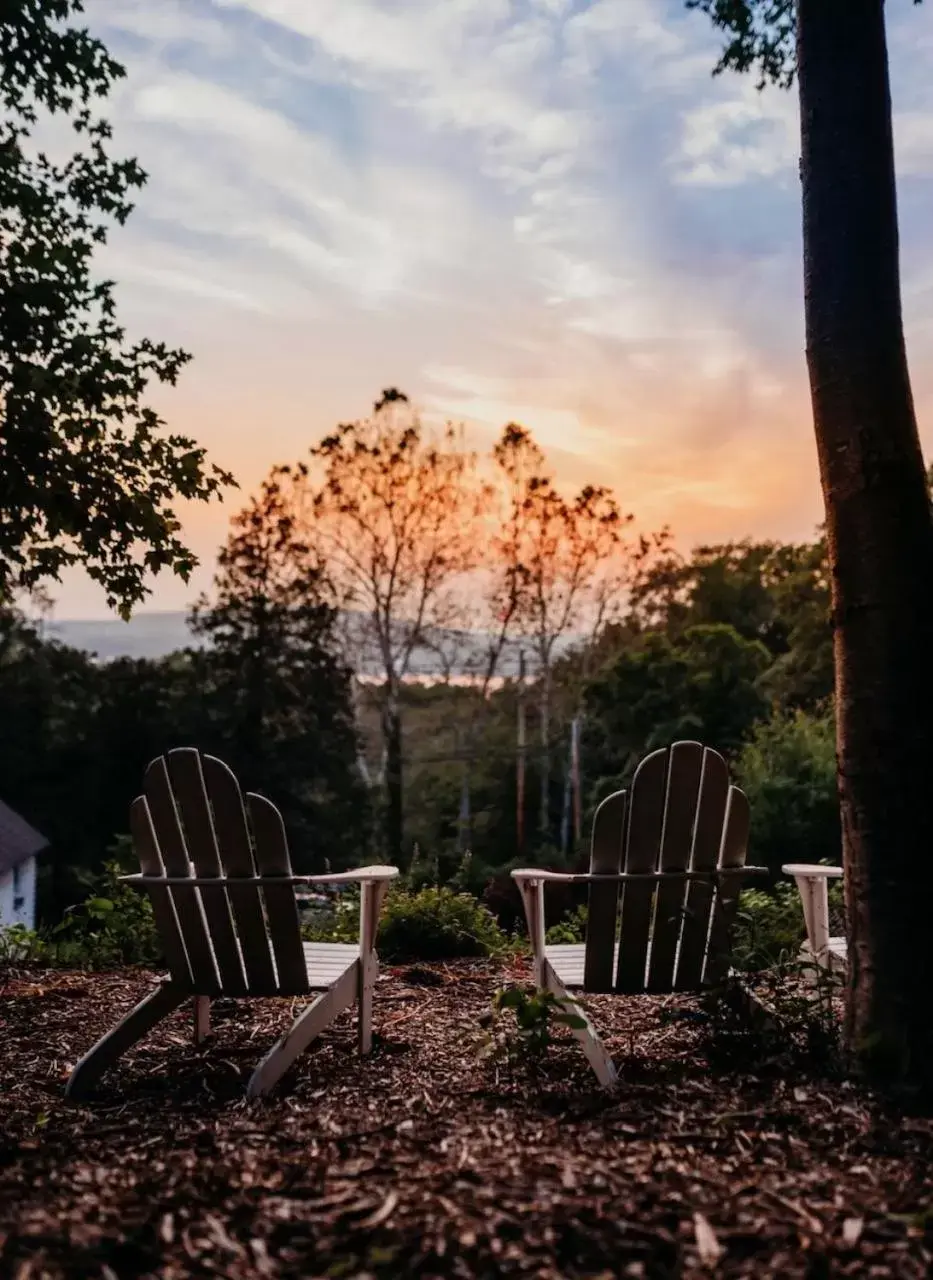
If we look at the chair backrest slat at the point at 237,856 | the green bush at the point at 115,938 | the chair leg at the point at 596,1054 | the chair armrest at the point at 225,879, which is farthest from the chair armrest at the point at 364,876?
the green bush at the point at 115,938

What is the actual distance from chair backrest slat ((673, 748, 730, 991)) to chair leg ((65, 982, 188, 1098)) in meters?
1.59

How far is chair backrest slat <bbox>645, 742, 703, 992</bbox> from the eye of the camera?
3350 mm

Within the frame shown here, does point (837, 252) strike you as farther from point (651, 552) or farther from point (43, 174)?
point (651, 552)

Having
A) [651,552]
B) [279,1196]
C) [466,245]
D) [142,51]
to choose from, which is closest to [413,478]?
[651,552]

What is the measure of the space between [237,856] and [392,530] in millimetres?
17333

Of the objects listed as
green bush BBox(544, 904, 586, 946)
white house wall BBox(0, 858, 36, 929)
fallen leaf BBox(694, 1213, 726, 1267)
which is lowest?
white house wall BBox(0, 858, 36, 929)

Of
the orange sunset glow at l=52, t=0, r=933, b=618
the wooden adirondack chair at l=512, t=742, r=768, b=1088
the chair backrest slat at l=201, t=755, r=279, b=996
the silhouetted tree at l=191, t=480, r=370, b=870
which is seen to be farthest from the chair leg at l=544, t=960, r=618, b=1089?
the silhouetted tree at l=191, t=480, r=370, b=870

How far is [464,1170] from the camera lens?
216cm

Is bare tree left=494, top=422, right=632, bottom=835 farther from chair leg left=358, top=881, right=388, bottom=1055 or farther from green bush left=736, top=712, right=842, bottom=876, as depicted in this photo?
chair leg left=358, top=881, right=388, bottom=1055

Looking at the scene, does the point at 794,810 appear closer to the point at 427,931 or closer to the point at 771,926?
the point at 771,926

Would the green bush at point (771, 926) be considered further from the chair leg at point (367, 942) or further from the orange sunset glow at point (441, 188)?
the orange sunset glow at point (441, 188)

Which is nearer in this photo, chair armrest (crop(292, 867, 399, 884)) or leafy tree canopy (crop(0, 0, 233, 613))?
chair armrest (crop(292, 867, 399, 884))

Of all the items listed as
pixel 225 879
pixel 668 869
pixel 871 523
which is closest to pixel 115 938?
pixel 225 879

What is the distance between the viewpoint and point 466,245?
6.15 m
